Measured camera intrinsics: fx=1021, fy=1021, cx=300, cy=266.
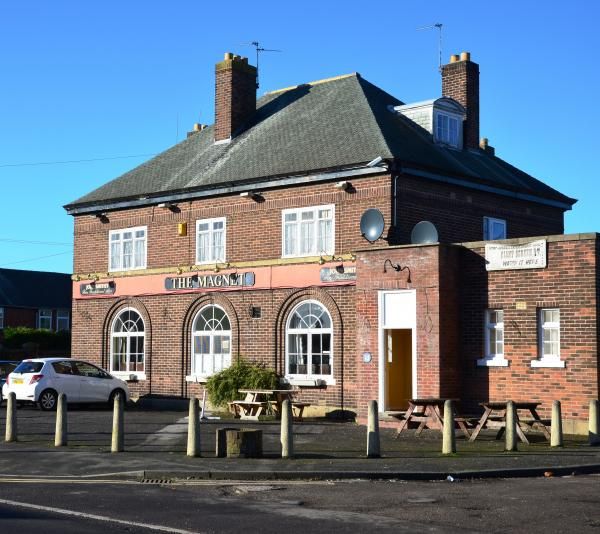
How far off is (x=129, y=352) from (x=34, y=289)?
37.8 meters

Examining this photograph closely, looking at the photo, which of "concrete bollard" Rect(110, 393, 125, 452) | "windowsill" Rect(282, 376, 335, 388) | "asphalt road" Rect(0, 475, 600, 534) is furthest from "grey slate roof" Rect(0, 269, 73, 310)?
"asphalt road" Rect(0, 475, 600, 534)

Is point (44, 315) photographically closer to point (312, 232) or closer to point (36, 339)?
point (36, 339)

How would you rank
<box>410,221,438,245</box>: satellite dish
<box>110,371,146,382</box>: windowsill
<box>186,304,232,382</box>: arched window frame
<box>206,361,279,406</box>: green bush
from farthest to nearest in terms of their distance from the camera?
<box>110,371,146,382</box>: windowsill < <box>186,304,232,382</box>: arched window frame < <box>206,361,279,406</box>: green bush < <box>410,221,438,245</box>: satellite dish

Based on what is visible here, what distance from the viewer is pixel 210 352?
30672 mm

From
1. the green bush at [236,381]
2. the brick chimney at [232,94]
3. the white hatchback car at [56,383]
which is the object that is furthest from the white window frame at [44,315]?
the green bush at [236,381]

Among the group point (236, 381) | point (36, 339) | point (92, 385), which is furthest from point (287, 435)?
point (36, 339)

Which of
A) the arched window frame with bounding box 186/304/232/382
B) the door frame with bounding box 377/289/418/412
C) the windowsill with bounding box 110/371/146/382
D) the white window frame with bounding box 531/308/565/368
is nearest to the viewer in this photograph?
the white window frame with bounding box 531/308/565/368

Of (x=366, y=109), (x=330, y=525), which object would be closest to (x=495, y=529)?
(x=330, y=525)

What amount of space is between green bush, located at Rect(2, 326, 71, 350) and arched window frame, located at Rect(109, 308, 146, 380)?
77.5 feet

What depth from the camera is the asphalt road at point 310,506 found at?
10695 mm

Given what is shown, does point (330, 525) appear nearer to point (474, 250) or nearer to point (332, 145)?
point (474, 250)

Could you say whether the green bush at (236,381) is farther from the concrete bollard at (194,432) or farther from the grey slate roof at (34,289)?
the grey slate roof at (34,289)

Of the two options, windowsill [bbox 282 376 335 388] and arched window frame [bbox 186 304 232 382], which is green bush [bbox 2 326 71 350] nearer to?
arched window frame [bbox 186 304 232 382]

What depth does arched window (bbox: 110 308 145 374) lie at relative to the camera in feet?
108
